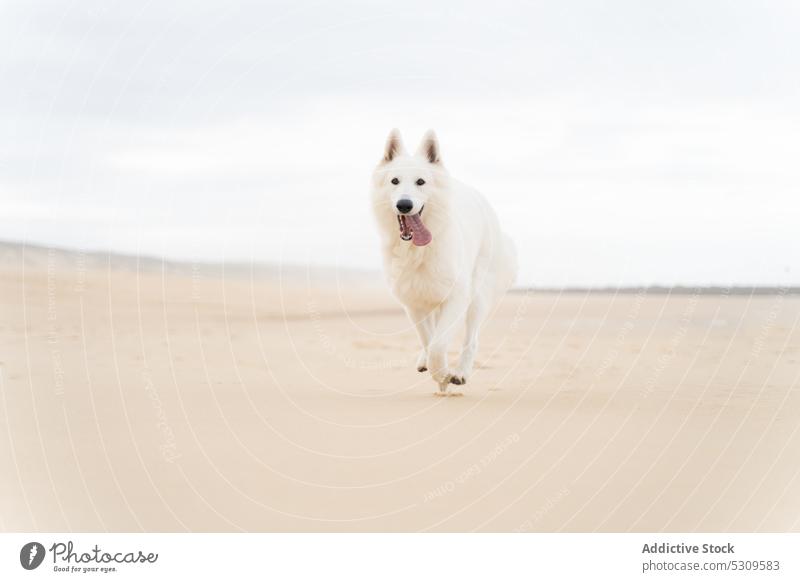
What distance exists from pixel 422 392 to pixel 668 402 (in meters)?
3.11

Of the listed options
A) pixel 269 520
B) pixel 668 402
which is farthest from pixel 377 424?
pixel 668 402

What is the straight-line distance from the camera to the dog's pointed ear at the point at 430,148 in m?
10.3

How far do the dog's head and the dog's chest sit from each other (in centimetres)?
14

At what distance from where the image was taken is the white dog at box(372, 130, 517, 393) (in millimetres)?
10312

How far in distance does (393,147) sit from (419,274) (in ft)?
4.61

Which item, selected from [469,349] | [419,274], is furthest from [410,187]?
[469,349]

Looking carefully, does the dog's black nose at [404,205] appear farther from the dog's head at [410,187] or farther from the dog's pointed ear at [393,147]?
the dog's pointed ear at [393,147]

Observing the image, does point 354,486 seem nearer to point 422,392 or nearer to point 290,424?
point 290,424

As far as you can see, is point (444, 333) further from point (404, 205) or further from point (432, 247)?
point (404, 205)

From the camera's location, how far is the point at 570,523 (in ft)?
27.7

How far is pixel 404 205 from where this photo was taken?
33.4ft

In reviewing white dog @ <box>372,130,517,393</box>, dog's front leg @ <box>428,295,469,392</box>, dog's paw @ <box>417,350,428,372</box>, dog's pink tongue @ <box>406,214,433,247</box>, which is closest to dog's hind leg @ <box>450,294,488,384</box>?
white dog @ <box>372,130,517,393</box>

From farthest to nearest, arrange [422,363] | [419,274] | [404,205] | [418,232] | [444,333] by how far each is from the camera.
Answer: [422,363] → [419,274] → [418,232] → [444,333] → [404,205]
